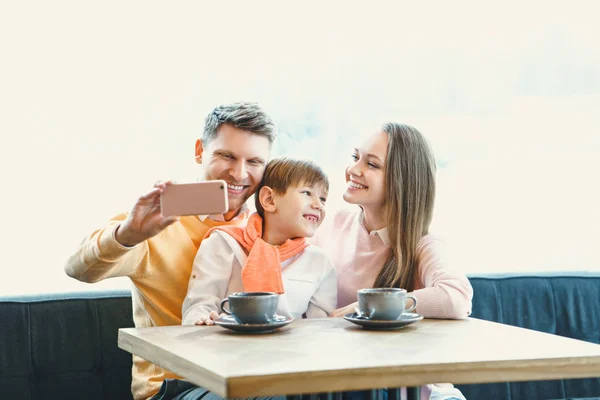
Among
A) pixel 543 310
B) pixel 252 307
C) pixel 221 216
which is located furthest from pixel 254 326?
pixel 543 310

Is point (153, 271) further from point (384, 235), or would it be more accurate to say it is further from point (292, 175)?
point (384, 235)

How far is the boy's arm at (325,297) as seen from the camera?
191 centimetres

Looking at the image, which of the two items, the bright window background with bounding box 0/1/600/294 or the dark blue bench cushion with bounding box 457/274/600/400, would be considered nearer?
the dark blue bench cushion with bounding box 457/274/600/400

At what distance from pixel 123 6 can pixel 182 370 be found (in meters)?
1.87

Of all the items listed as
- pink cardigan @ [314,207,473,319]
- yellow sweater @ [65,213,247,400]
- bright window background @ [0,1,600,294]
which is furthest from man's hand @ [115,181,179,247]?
bright window background @ [0,1,600,294]

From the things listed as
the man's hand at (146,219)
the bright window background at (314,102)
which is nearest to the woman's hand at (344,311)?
the man's hand at (146,219)

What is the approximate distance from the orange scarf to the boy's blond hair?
0.35ft

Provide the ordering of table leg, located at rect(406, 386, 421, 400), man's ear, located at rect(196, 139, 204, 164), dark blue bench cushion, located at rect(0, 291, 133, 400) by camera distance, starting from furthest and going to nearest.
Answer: man's ear, located at rect(196, 139, 204, 164), dark blue bench cushion, located at rect(0, 291, 133, 400), table leg, located at rect(406, 386, 421, 400)

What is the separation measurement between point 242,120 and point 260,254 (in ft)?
1.29

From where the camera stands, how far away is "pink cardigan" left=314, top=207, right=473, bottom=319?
67.1 inches

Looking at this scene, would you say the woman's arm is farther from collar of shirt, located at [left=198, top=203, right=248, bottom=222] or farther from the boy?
collar of shirt, located at [left=198, top=203, right=248, bottom=222]

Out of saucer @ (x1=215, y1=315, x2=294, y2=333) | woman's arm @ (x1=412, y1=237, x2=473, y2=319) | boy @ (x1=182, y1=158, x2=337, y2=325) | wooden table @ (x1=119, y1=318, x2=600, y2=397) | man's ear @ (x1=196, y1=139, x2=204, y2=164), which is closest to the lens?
wooden table @ (x1=119, y1=318, x2=600, y2=397)

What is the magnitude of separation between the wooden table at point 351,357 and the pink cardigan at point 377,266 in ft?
0.58

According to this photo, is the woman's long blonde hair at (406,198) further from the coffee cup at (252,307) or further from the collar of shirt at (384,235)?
the coffee cup at (252,307)
